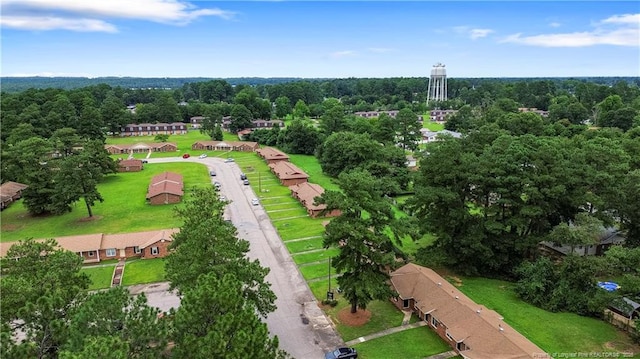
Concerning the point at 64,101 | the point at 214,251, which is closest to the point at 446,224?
the point at 214,251

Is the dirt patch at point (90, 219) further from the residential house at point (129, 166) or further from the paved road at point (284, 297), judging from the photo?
the residential house at point (129, 166)

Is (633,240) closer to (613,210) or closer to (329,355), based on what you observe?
(613,210)

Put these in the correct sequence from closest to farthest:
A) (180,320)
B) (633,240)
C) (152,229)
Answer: (180,320) < (633,240) < (152,229)

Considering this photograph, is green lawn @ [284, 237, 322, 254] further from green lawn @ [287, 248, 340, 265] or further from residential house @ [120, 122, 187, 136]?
residential house @ [120, 122, 187, 136]

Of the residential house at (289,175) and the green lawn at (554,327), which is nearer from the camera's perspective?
the green lawn at (554,327)

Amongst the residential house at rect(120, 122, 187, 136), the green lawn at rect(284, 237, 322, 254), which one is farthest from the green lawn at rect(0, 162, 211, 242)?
the residential house at rect(120, 122, 187, 136)

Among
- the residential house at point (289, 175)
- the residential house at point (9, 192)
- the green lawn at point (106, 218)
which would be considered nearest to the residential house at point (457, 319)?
the green lawn at point (106, 218)

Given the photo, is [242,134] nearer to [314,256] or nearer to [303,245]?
[303,245]
